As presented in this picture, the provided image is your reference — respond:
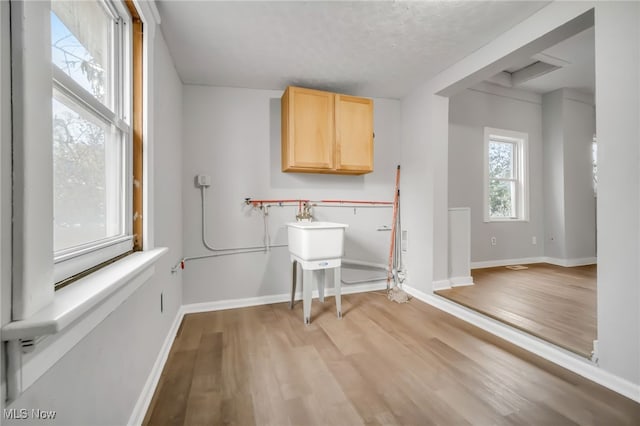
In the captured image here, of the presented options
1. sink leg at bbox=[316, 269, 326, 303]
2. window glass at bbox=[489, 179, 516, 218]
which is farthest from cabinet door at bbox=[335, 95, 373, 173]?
window glass at bbox=[489, 179, 516, 218]

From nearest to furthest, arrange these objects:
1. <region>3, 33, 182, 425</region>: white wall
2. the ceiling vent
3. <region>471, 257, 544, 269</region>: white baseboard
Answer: <region>3, 33, 182, 425</region>: white wall, the ceiling vent, <region>471, 257, 544, 269</region>: white baseboard

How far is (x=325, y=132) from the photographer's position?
2.71m

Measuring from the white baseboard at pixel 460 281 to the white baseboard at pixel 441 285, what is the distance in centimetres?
14

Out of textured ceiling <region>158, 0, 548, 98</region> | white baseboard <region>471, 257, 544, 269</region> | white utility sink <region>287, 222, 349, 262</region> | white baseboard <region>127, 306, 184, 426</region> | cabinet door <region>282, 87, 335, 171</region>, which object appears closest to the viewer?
white baseboard <region>127, 306, 184, 426</region>

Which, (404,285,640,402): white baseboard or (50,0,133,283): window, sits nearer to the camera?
(50,0,133,283): window

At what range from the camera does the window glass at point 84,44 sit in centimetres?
80

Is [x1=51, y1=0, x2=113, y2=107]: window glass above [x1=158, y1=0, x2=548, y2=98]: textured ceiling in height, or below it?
below

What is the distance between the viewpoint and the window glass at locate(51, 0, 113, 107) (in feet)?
2.63

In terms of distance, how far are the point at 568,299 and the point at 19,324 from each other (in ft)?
11.7

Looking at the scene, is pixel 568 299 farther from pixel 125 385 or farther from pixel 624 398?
pixel 125 385

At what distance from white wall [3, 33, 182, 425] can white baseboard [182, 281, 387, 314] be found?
226 millimetres

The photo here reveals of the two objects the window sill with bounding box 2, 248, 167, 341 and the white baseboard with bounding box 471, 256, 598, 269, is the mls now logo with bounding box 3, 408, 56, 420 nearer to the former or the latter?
the window sill with bounding box 2, 248, 167, 341

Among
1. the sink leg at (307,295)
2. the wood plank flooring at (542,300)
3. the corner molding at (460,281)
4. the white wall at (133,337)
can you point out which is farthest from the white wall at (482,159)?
the white wall at (133,337)

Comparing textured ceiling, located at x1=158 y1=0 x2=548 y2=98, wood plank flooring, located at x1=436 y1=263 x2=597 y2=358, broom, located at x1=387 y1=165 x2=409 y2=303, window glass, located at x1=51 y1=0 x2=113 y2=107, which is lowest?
wood plank flooring, located at x1=436 y1=263 x2=597 y2=358
